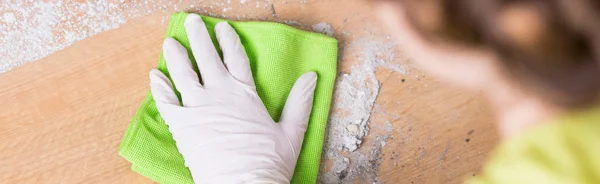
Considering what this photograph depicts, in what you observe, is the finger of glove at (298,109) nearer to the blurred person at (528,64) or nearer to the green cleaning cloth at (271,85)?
the green cleaning cloth at (271,85)

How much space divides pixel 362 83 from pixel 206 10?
28 centimetres

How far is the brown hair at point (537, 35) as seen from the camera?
1.04 feet

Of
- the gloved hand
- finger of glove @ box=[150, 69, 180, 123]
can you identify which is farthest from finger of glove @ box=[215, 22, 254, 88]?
finger of glove @ box=[150, 69, 180, 123]

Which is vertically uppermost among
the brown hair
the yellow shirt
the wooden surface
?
the brown hair

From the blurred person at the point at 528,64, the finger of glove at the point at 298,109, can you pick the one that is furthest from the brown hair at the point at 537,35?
the finger of glove at the point at 298,109

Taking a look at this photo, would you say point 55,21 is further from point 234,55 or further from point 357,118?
point 357,118

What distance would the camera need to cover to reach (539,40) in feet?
1.06

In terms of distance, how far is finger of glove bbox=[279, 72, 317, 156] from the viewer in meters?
0.85

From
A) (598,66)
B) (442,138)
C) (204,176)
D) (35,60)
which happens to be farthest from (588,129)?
(35,60)

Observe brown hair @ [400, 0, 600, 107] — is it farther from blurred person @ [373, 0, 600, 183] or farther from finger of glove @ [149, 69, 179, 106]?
finger of glove @ [149, 69, 179, 106]

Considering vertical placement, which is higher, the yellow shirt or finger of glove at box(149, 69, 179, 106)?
the yellow shirt

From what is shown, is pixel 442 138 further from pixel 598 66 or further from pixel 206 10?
pixel 598 66

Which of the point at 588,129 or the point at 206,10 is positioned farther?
the point at 206,10

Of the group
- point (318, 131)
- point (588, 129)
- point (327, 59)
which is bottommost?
point (318, 131)
